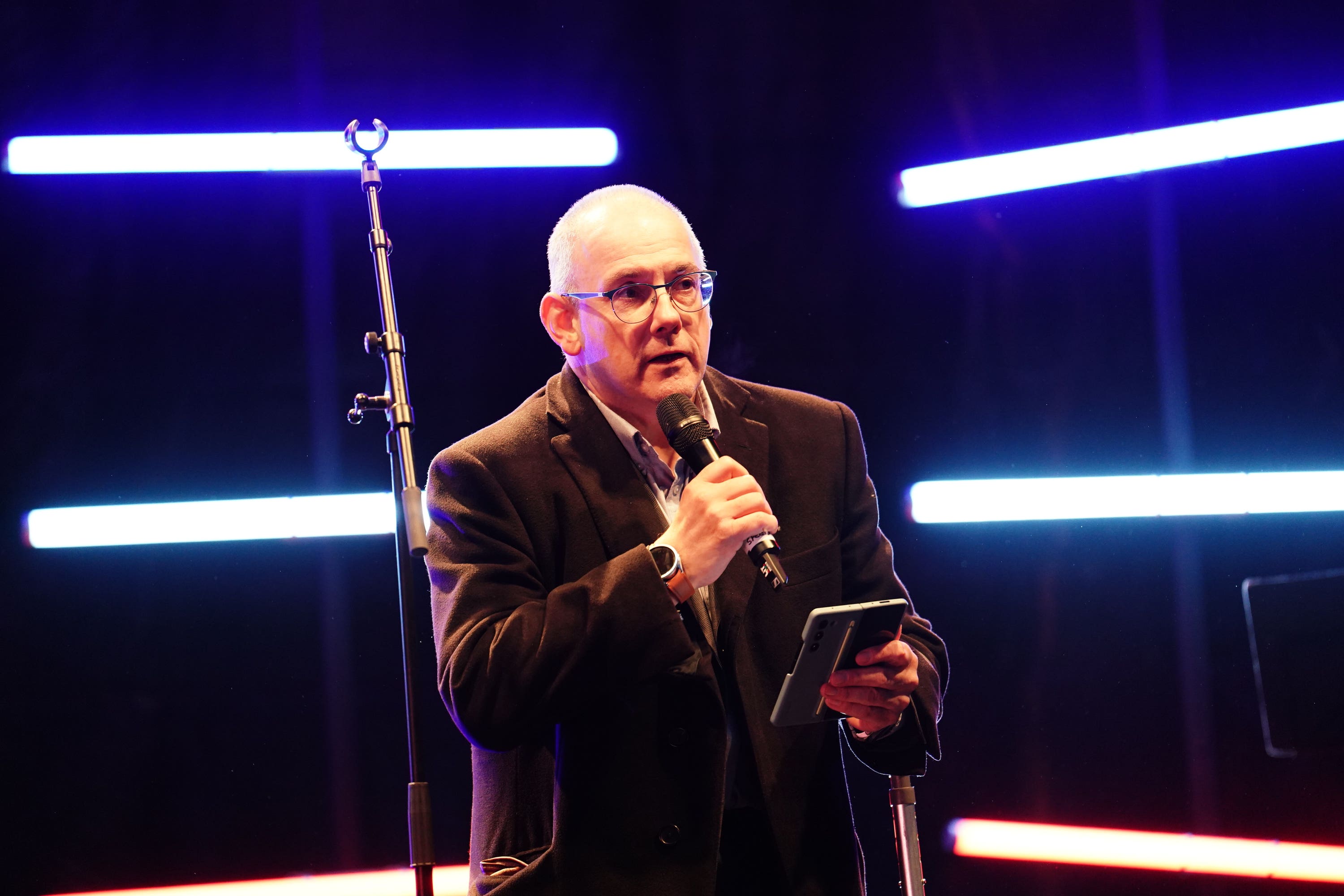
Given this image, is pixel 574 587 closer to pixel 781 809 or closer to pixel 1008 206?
pixel 781 809

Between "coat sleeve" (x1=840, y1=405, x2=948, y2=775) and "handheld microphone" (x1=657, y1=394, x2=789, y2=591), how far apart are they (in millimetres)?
311

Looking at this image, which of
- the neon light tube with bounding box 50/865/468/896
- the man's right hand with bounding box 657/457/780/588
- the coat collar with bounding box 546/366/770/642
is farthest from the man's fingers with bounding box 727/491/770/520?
the neon light tube with bounding box 50/865/468/896

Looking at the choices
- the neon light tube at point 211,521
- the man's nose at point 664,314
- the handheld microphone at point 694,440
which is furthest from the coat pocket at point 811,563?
the neon light tube at point 211,521

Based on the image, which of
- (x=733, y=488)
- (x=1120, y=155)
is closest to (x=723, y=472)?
(x=733, y=488)

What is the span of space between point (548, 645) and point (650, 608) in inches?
6.6

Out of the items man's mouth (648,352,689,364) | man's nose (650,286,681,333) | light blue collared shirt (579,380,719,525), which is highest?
man's nose (650,286,681,333)

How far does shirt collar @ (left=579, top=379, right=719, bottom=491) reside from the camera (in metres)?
2.13

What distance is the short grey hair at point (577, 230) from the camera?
219 centimetres

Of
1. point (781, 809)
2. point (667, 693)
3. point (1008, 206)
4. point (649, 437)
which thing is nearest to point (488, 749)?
point (667, 693)

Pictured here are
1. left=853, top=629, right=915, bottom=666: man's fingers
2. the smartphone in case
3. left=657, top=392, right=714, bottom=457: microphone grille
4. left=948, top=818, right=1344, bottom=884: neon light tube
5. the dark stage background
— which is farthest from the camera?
the dark stage background

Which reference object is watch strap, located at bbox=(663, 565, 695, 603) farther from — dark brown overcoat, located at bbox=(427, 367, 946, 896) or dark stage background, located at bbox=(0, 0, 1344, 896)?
dark stage background, located at bbox=(0, 0, 1344, 896)

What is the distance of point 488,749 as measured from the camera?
1.86m

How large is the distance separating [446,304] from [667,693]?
188cm

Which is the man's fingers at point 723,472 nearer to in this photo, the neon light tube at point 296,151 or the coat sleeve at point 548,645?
the coat sleeve at point 548,645
